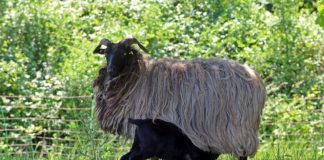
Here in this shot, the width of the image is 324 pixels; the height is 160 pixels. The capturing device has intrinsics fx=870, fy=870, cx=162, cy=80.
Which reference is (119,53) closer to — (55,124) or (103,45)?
(103,45)

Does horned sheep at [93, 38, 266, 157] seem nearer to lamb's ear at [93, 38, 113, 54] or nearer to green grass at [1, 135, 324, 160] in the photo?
lamb's ear at [93, 38, 113, 54]

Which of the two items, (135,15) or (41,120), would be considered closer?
(41,120)

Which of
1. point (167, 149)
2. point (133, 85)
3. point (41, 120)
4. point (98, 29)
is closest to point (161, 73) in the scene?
point (133, 85)

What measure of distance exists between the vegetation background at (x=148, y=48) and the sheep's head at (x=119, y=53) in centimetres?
272

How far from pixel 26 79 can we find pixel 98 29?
1.52 meters

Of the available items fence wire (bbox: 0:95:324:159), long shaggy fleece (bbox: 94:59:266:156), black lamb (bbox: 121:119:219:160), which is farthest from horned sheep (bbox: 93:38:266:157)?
fence wire (bbox: 0:95:324:159)

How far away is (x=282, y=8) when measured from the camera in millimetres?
13672

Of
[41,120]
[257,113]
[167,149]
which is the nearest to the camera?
[167,149]

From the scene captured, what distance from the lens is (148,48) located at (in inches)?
515

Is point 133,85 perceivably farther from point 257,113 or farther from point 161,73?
point 257,113

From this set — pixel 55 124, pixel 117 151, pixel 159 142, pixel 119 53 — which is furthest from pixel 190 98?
pixel 55 124

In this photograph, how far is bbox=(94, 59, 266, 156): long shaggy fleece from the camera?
27.5 ft

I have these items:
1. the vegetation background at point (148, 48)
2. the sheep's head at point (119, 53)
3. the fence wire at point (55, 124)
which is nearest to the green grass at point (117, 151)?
the fence wire at point (55, 124)

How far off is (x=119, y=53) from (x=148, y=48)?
14.0 feet
